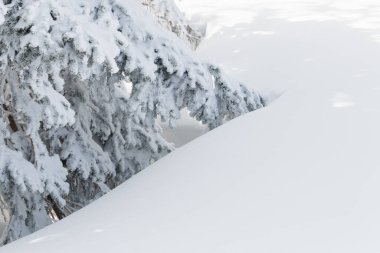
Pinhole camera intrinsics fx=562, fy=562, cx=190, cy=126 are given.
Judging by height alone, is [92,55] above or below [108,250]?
above

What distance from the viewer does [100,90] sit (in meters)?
5.00

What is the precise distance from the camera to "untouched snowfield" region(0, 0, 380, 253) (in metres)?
2.80

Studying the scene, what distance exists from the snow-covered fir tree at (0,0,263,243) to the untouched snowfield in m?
0.42

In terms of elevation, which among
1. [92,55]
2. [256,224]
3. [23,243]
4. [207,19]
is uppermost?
[92,55]

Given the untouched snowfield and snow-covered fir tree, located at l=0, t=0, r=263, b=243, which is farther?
snow-covered fir tree, located at l=0, t=0, r=263, b=243

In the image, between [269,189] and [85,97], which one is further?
[85,97]

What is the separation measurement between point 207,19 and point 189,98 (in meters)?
4.91

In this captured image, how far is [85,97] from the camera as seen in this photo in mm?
4914

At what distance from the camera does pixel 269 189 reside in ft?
10.6

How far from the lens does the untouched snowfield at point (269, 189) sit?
9.20ft

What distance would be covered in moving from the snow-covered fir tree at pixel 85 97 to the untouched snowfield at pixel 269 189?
0.42m

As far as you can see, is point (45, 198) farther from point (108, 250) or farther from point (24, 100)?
point (108, 250)

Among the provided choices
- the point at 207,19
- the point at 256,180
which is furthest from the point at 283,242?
the point at 207,19

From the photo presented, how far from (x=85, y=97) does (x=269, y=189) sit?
7.37 feet
